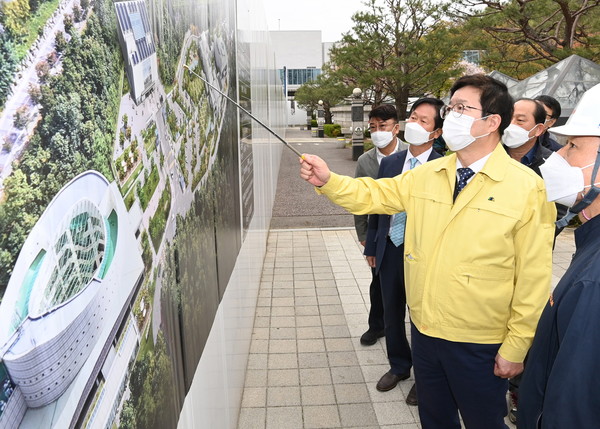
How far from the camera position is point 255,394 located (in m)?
3.49

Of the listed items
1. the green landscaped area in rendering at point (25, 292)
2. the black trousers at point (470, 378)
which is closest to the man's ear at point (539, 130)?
the black trousers at point (470, 378)

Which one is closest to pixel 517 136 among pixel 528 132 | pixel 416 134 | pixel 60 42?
pixel 528 132

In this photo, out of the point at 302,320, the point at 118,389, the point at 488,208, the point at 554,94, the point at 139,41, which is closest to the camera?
the point at 118,389

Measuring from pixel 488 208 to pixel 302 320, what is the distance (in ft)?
9.77

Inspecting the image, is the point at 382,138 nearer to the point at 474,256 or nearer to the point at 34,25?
the point at 474,256

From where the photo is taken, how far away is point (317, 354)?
13.4 ft

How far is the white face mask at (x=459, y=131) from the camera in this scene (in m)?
2.22

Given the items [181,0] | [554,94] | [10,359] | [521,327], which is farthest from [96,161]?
[554,94]

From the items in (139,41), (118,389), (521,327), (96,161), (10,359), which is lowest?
(521,327)

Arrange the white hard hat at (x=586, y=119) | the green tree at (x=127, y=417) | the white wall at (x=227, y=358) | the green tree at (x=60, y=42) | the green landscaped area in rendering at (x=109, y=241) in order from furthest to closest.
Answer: the white wall at (x=227, y=358), the white hard hat at (x=586, y=119), the green tree at (x=127, y=417), the green landscaped area in rendering at (x=109, y=241), the green tree at (x=60, y=42)

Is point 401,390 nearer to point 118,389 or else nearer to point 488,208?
point 488,208

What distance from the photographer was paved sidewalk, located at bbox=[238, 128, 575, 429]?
3.25 m

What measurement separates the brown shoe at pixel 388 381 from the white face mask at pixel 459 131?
77.6 inches

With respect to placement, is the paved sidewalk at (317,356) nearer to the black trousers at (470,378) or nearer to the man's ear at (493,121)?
the black trousers at (470,378)
